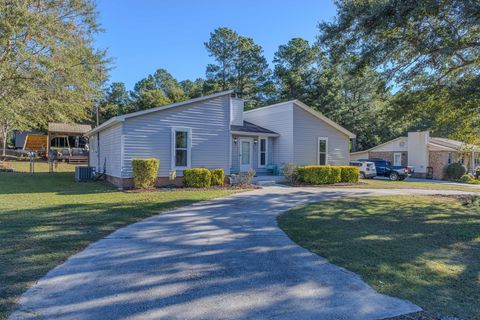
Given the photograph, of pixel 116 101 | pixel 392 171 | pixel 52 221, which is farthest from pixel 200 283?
pixel 116 101

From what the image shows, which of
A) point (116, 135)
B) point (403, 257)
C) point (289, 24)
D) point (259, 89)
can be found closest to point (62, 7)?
point (116, 135)

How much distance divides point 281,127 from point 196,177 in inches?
310

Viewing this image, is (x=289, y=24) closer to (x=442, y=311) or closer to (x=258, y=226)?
(x=258, y=226)

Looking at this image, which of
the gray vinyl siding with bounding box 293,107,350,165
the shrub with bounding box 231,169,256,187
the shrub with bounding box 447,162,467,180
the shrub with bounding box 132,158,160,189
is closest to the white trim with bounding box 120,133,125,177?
the shrub with bounding box 132,158,160,189

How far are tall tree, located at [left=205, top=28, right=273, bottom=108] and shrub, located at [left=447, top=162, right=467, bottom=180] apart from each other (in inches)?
818

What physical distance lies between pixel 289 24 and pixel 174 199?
38.5ft

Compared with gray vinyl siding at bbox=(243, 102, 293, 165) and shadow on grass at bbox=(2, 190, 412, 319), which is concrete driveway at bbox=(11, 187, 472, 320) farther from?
gray vinyl siding at bbox=(243, 102, 293, 165)

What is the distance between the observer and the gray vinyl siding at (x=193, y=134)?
43.1 ft

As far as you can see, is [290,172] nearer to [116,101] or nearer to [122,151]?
[122,151]

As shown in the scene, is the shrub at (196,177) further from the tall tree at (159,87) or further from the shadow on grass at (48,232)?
the tall tree at (159,87)

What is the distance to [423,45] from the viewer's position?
29.3 ft

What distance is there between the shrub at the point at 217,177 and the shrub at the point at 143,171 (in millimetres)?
2695

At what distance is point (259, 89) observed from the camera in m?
38.9

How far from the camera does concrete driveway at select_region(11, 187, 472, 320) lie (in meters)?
3.16
